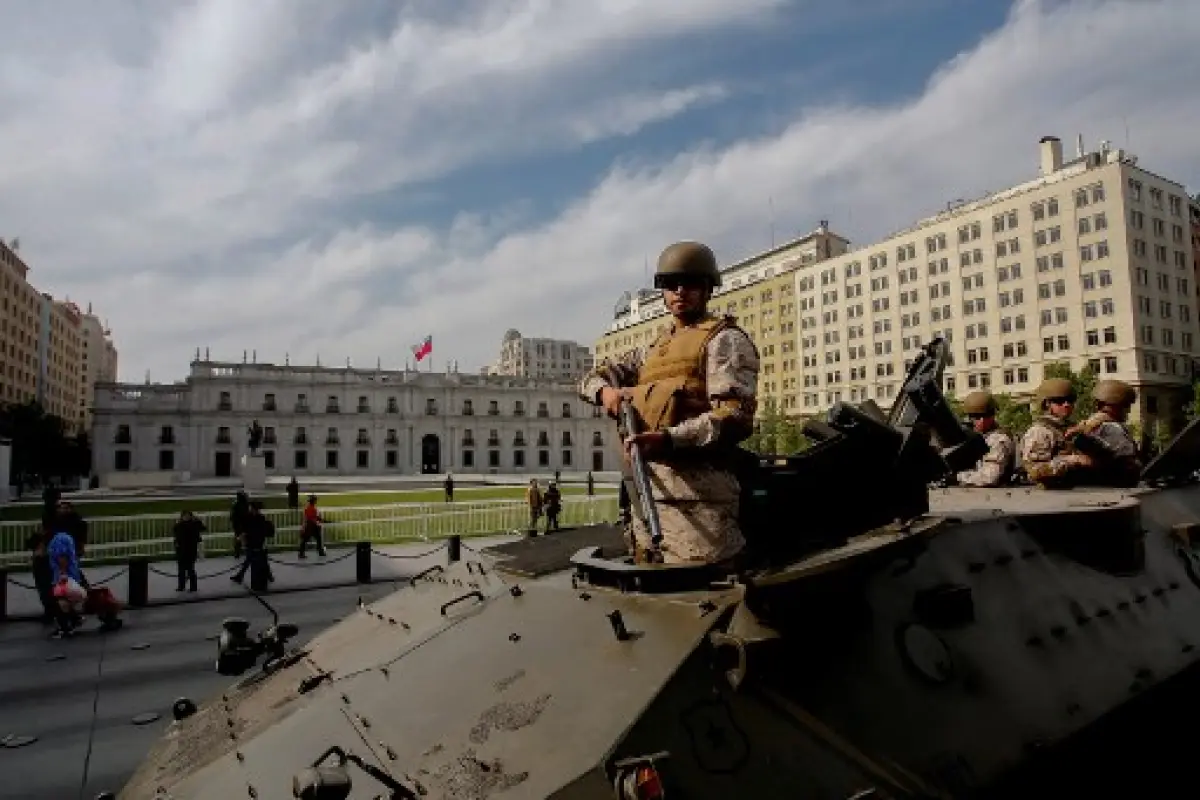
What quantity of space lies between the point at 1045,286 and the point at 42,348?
105365 mm

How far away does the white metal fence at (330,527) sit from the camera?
20250mm

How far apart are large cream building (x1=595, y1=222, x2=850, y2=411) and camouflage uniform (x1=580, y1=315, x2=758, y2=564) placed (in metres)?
79.5

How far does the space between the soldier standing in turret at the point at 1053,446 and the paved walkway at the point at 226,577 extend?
363 inches

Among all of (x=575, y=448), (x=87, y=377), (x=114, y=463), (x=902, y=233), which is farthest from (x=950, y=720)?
(x=87, y=377)

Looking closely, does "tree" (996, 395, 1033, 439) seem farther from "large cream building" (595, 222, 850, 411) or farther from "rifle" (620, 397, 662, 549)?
"rifle" (620, 397, 662, 549)

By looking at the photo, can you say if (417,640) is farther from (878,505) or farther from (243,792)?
(878,505)

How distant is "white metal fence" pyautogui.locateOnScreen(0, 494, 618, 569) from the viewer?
20250 mm

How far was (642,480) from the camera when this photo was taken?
342 cm

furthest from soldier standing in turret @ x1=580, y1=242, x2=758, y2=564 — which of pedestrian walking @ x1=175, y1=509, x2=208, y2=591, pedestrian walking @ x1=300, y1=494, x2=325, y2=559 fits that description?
pedestrian walking @ x1=300, y1=494, x2=325, y2=559

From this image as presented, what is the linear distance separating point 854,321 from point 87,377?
122 meters

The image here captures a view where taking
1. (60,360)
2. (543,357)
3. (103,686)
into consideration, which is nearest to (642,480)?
(103,686)

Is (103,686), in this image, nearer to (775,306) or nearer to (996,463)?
(996,463)

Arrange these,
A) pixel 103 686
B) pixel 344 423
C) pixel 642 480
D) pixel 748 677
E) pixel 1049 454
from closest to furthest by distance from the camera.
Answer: pixel 748 677
pixel 642 480
pixel 1049 454
pixel 103 686
pixel 344 423

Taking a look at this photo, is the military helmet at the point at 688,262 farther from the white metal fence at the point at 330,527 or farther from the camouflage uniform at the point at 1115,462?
the white metal fence at the point at 330,527
